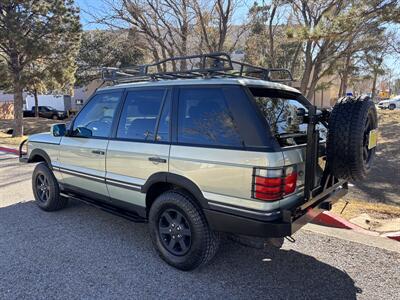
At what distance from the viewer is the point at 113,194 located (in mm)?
4172

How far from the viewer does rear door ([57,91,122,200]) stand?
423 cm

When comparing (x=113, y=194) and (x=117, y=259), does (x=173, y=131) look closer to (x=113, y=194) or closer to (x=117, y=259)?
(x=113, y=194)

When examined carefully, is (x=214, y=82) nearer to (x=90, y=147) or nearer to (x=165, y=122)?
(x=165, y=122)

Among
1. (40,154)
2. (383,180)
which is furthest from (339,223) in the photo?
(383,180)

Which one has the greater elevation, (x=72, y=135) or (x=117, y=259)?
(x=72, y=135)

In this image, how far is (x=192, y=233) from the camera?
3352 mm

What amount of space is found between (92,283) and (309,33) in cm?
969

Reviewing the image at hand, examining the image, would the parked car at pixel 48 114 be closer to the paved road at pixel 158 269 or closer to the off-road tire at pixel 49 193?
the off-road tire at pixel 49 193

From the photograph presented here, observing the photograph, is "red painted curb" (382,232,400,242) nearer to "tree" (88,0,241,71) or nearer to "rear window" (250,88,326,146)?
"rear window" (250,88,326,146)

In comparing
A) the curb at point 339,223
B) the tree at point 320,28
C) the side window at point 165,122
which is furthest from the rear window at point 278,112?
the tree at point 320,28

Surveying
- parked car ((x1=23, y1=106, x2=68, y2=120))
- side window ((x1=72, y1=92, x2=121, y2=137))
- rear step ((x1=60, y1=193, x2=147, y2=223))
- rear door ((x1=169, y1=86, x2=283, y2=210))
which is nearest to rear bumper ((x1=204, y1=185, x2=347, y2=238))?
rear door ((x1=169, y1=86, x2=283, y2=210))

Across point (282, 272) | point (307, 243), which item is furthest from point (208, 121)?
point (307, 243)

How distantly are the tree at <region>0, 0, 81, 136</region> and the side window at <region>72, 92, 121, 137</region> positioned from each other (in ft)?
36.2

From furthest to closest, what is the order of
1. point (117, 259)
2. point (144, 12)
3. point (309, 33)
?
point (144, 12) < point (309, 33) < point (117, 259)
